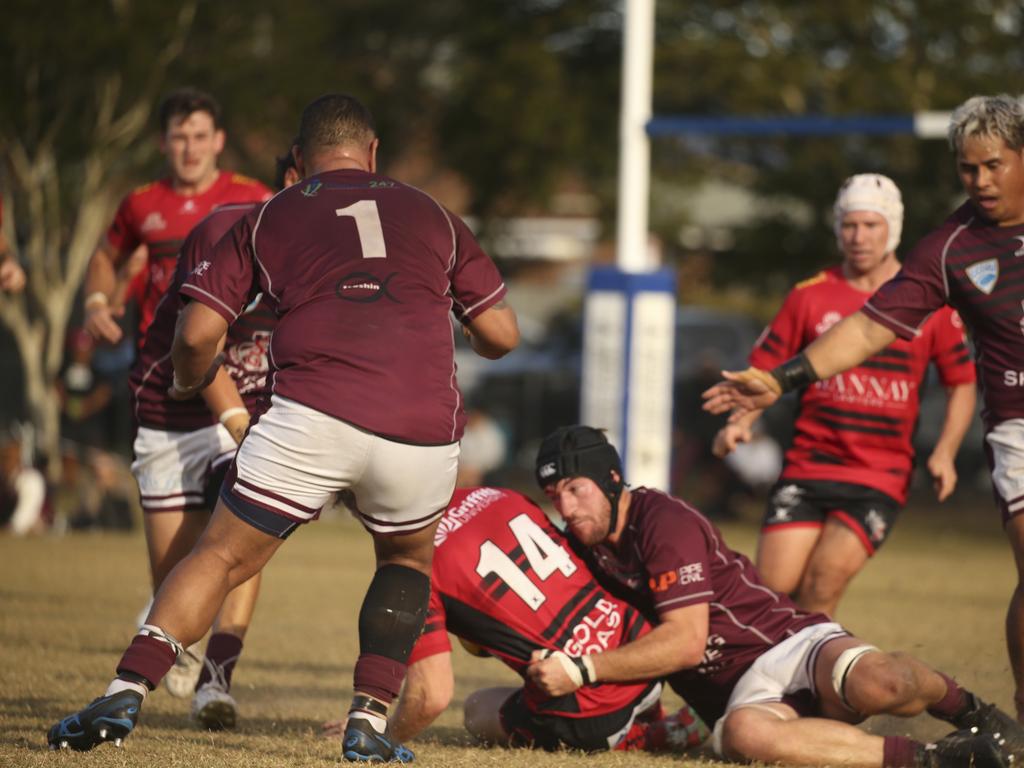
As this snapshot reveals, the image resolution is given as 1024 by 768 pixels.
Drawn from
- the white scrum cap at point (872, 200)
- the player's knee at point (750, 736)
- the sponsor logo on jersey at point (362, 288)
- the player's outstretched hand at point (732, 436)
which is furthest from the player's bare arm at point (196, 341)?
the white scrum cap at point (872, 200)

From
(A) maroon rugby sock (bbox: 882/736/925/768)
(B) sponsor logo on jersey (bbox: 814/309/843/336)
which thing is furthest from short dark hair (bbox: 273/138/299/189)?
(A) maroon rugby sock (bbox: 882/736/925/768)

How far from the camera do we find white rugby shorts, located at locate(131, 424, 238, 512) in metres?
6.37

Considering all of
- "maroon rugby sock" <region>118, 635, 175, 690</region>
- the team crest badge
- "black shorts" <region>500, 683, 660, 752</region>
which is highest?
the team crest badge

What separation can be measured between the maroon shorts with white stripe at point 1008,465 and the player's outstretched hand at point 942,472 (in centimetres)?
149

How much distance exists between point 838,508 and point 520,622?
2290mm

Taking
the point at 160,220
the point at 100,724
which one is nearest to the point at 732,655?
the point at 100,724

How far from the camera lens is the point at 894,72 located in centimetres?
2050

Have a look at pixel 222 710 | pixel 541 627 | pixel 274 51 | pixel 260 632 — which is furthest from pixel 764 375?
pixel 274 51

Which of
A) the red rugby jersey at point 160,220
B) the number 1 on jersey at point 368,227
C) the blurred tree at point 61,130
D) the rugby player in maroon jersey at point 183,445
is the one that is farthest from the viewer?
the blurred tree at point 61,130

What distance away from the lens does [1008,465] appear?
5660mm

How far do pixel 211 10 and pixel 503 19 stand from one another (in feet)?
16.8

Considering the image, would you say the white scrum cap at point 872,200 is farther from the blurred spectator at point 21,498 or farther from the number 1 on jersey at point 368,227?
the blurred spectator at point 21,498

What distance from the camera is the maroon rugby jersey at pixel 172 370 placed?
6.27 meters

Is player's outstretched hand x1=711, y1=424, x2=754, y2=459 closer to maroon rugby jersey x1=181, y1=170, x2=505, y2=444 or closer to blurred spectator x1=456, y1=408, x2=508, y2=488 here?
maroon rugby jersey x1=181, y1=170, x2=505, y2=444
